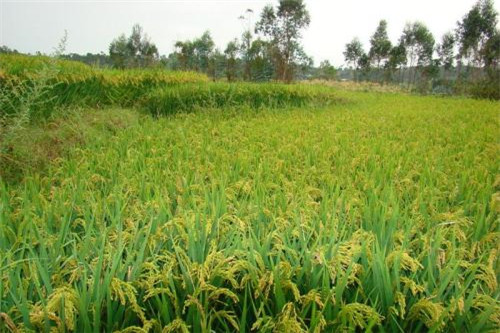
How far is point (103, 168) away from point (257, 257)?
1.94 metres

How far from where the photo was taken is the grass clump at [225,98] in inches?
314

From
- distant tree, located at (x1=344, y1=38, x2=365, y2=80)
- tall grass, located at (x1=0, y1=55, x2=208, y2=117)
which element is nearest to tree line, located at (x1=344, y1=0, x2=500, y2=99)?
distant tree, located at (x1=344, y1=38, x2=365, y2=80)

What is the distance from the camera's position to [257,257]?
1331mm

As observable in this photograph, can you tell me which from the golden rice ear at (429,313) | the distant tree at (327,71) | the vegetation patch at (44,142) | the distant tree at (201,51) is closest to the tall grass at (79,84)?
the vegetation patch at (44,142)

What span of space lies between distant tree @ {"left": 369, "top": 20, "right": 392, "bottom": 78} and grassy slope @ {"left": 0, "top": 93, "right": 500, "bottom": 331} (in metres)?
37.1

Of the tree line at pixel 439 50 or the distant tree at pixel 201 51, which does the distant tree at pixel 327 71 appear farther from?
the distant tree at pixel 201 51

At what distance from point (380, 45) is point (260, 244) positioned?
130ft

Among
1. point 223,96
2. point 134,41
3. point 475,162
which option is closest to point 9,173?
point 475,162

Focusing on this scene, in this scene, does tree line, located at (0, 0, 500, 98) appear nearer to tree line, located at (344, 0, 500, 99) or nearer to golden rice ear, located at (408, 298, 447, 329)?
tree line, located at (344, 0, 500, 99)

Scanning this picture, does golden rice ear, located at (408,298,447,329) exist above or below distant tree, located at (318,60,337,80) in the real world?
below

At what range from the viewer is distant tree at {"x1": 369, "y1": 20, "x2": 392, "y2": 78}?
121ft

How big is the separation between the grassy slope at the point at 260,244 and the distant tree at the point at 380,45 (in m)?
37.1

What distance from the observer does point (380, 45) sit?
3681 cm

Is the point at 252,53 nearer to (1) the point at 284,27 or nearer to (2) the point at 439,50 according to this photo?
(1) the point at 284,27
